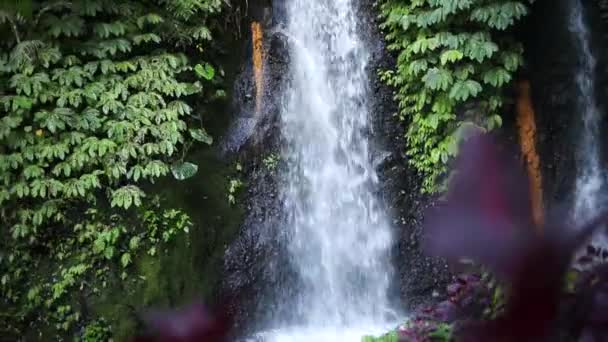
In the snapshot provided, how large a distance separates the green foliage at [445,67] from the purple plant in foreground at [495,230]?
5200 millimetres

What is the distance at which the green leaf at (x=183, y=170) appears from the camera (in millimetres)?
5262

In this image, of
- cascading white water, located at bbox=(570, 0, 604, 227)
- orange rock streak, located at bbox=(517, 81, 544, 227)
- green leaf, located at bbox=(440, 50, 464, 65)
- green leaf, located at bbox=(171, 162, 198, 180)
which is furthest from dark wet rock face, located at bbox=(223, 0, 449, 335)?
cascading white water, located at bbox=(570, 0, 604, 227)

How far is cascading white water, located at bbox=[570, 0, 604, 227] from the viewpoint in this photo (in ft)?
22.0

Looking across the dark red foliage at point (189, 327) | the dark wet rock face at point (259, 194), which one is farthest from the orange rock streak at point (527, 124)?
the dark red foliage at point (189, 327)

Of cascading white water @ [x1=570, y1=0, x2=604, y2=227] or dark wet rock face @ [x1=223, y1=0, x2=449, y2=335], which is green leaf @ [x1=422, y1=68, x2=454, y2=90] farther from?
cascading white water @ [x1=570, y1=0, x2=604, y2=227]

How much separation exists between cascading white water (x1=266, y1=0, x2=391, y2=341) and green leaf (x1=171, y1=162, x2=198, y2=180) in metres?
1.20

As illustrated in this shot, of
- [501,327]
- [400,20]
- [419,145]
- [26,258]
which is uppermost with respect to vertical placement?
[400,20]

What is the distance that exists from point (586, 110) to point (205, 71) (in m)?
4.69

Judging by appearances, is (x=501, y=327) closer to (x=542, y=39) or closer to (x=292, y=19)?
(x=292, y=19)

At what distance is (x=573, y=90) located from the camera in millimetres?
6812

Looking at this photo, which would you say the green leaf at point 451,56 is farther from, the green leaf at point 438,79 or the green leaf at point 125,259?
the green leaf at point 125,259

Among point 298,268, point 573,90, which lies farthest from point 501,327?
point 573,90

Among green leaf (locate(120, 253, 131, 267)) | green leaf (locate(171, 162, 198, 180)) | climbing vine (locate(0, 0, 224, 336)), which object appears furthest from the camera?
green leaf (locate(171, 162, 198, 180))

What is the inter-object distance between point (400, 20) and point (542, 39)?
6.38ft
